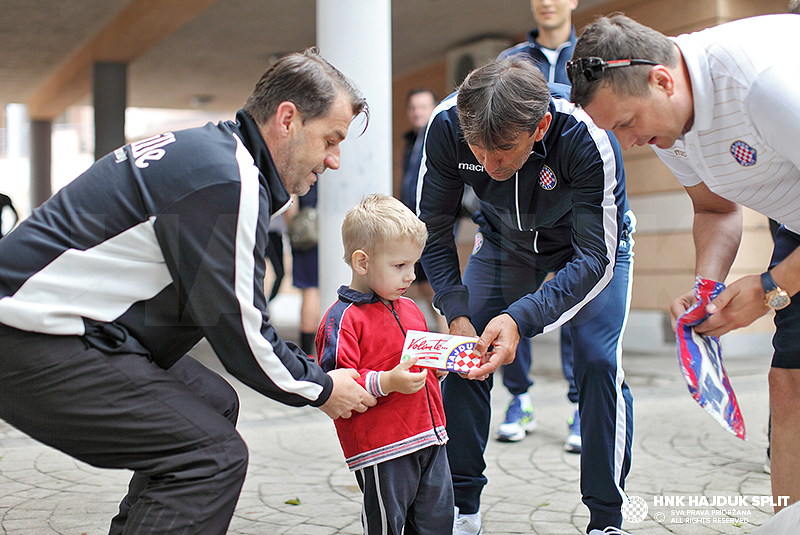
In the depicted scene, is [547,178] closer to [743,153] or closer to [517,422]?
[743,153]

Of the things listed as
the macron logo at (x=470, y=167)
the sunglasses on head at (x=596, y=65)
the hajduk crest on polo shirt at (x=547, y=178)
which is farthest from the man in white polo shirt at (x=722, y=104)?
the macron logo at (x=470, y=167)

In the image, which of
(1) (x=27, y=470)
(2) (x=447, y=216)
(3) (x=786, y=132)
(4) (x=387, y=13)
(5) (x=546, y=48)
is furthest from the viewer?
(4) (x=387, y=13)

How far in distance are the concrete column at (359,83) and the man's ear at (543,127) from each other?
2.26 m

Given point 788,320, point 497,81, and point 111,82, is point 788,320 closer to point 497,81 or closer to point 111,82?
point 497,81

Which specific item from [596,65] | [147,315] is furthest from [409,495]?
[596,65]

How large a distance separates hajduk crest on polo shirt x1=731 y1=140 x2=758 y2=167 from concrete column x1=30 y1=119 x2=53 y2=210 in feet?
52.7

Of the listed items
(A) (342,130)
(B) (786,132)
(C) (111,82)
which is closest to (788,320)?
(B) (786,132)

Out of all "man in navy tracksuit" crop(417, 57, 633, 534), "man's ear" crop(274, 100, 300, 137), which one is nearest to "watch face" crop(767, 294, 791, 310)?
"man in navy tracksuit" crop(417, 57, 633, 534)

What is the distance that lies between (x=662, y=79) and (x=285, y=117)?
1.01m

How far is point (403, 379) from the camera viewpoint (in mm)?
2115

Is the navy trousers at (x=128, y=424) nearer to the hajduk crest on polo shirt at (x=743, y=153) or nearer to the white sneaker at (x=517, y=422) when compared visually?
the hajduk crest on polo shirt at (x=743, y=153)

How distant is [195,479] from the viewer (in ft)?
5.97

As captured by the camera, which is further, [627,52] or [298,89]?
[298,89]

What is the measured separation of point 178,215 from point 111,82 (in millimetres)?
9647
